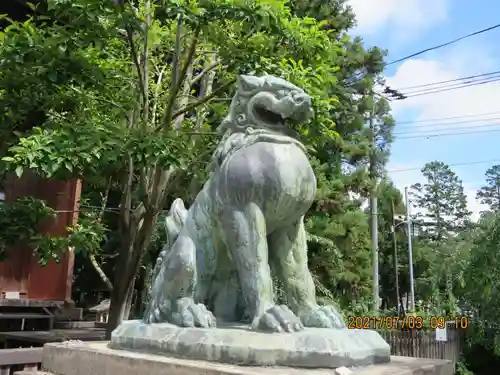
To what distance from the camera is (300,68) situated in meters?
5.45

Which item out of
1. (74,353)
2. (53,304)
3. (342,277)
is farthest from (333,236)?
(74,353)

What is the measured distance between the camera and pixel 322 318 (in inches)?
93.6

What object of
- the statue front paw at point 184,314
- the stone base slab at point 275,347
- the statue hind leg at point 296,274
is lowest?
the stone base slab at point 275,347

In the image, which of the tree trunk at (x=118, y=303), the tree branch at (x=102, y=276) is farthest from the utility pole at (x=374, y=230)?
the tree trunk at (x=118, y=303)

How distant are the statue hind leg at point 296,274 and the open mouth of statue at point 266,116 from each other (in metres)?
0.52

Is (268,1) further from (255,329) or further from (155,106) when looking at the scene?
(255,329)

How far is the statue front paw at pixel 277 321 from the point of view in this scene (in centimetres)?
217

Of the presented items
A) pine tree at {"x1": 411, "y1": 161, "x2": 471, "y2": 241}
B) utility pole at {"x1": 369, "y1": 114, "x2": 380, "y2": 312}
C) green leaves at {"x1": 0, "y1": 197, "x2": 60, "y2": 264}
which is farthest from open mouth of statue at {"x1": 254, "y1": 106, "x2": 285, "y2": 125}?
pine tree at {"x1": 411, "y1": 161, "x2": 471, "y2": 241}

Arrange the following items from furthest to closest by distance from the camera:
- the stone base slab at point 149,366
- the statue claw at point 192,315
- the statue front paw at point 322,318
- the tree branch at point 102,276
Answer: the tree branch at point 102,276 → the statue claw at point 192,315 → the statue front paw at point 322,318 → the stone base slab at point 149,366

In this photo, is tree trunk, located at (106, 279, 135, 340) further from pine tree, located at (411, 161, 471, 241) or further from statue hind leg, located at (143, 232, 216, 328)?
pine tree, located at (411, 161, 471, 241)

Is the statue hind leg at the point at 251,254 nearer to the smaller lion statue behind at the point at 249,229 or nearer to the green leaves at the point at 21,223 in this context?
the smaller lion statue behind at the point at 249,229

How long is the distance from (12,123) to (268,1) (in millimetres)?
2708

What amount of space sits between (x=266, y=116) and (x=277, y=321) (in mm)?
1020

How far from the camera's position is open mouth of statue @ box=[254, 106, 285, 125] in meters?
2.64
